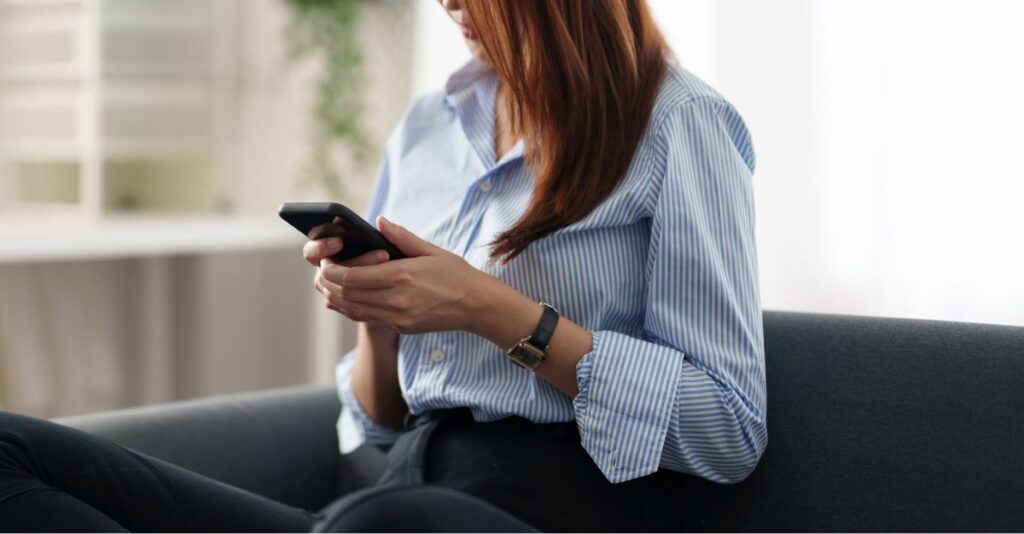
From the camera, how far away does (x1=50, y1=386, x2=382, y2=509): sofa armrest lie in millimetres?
1245

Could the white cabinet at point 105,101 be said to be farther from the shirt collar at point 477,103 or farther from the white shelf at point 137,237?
the shirt collar at point 477,103

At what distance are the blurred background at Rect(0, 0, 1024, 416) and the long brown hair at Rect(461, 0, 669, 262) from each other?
853 millimetres

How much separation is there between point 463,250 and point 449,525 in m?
0.46

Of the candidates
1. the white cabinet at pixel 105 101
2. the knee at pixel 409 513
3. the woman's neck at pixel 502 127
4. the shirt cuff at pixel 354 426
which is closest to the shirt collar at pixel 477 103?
the woman's neck at pixel 502 127

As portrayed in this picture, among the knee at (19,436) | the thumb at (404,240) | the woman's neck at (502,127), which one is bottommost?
the knee at (19,436)

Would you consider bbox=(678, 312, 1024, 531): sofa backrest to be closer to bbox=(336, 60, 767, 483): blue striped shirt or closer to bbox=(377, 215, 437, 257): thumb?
bbox=(336, 60, 767, 483): blue striped shirt

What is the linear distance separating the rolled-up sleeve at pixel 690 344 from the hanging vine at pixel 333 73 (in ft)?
6.59

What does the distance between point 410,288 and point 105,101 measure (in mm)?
2016

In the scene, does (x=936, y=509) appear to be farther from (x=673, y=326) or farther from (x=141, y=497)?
(x=141, y=497)

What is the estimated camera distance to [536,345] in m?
0.98

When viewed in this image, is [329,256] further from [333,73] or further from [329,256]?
[333,73]

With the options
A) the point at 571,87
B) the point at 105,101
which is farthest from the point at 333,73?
the point at 571,87

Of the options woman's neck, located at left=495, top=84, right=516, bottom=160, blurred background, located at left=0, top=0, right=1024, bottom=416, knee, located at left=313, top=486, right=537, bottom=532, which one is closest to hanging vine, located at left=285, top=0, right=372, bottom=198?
blurred background, located at left=0, top=0, right=1024, bottom=416

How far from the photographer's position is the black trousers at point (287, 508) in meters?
0.87
